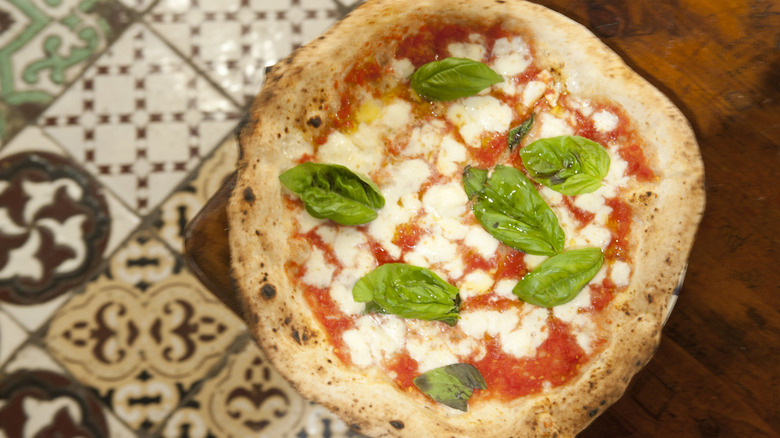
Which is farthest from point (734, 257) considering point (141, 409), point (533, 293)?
point (141, 409)

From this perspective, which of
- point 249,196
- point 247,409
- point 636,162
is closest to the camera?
point 249,196

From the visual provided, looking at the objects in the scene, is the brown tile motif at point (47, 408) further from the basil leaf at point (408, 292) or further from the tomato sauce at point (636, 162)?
the tomato sauce at point (636, 162)

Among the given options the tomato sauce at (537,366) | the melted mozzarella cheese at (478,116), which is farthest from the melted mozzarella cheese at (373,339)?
the melted mozzarella cheese at (478,116)

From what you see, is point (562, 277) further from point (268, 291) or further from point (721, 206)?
point (268, 291)

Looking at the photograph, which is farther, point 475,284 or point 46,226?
point 46,226

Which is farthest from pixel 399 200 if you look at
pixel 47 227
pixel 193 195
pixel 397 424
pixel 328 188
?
pixel 47 227

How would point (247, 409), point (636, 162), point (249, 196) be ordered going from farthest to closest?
1. point (247, 409)
2. point (636, 162)
3. point (249, 196)
